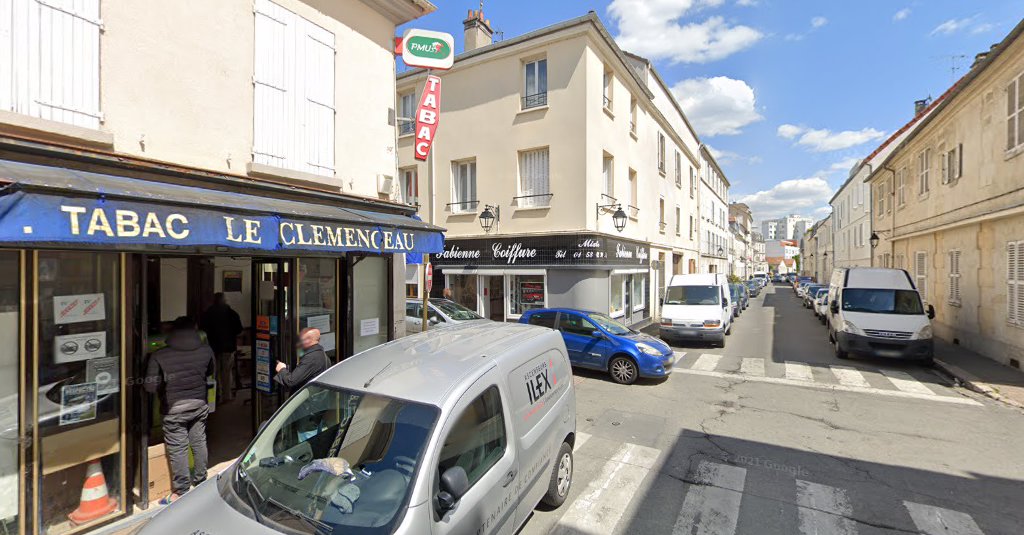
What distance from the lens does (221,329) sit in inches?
257

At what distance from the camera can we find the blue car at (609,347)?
848cm

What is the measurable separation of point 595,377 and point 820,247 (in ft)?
171

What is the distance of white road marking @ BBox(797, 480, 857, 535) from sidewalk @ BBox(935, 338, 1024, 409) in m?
5.82

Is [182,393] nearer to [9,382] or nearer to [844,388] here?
[9,382]

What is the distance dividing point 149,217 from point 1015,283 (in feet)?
50.9

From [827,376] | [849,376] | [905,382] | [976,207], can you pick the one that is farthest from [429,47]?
[976,207]

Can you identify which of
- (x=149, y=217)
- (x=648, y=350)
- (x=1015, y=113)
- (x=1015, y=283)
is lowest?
(x=648, y=350)

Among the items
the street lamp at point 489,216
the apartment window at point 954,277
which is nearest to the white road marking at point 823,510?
the street lamp at point 489,216

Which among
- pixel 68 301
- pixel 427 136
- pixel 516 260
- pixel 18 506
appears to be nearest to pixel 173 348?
pixel 68 301

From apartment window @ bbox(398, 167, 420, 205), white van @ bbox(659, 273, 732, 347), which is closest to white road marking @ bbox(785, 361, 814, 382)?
white van @ bbox(659, 273, 732, 347)

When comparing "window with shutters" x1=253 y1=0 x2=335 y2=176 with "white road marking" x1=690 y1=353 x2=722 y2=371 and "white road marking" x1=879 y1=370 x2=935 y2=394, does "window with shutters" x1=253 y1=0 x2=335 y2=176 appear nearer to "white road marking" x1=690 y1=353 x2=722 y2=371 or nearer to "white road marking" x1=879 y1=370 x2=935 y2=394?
"white road marking" x1=690 y1=353 x2=722 y2=371

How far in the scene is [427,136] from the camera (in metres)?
7.87

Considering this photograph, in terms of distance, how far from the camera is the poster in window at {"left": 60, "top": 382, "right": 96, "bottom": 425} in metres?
3.83

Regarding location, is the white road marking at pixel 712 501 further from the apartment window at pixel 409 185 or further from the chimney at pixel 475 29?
the chimney at pixel 475 29
